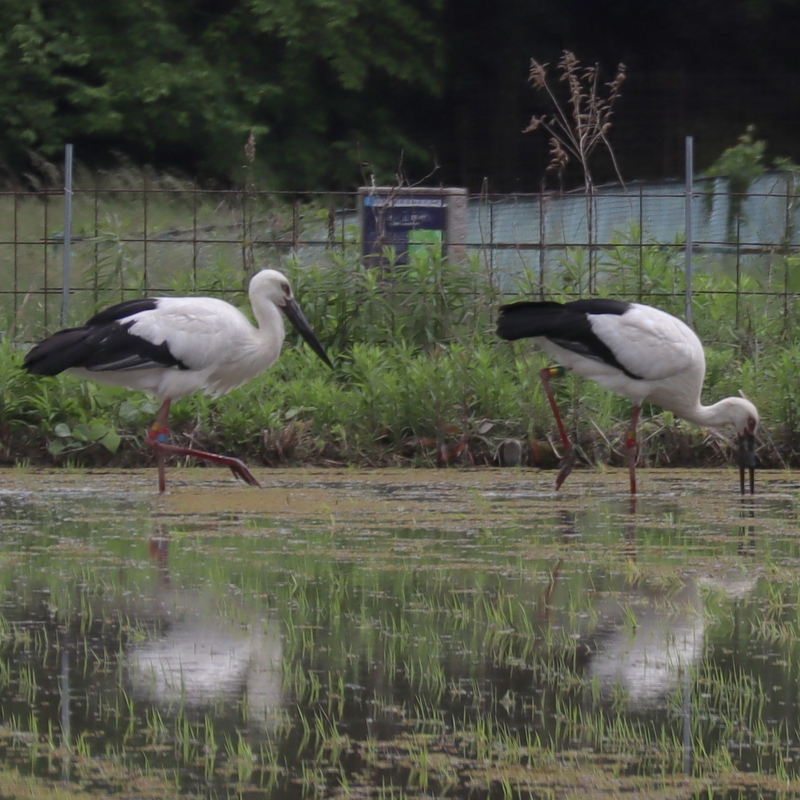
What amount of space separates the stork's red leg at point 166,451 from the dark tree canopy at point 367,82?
11.0 metres

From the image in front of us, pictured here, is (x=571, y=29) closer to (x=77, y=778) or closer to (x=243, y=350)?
(x=243, y=350)

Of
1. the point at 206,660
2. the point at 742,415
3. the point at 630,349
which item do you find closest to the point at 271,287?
the point at 630,349

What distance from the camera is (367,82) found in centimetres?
2484

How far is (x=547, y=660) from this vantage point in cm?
491

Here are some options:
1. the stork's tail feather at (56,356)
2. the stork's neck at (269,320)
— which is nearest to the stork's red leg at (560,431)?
the stork's neck at (269,320)

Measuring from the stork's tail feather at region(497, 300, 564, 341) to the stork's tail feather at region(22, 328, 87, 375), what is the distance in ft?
8.11

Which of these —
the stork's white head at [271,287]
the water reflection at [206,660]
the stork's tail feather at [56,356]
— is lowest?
the water reflection at [206,660]

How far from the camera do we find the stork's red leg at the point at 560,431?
9.20 meters

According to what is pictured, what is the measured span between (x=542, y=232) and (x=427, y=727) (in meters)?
7.67

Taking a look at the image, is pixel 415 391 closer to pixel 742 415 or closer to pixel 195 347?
pixel 195 347

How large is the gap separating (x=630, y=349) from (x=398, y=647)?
4867 mm

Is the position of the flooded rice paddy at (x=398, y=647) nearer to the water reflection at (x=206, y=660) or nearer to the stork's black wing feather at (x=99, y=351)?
the water reflection at (x=206, y=660)

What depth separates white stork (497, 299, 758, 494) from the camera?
31.6 ft

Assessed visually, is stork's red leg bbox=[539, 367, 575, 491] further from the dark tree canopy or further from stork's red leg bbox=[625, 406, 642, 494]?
the dark tree canopy
